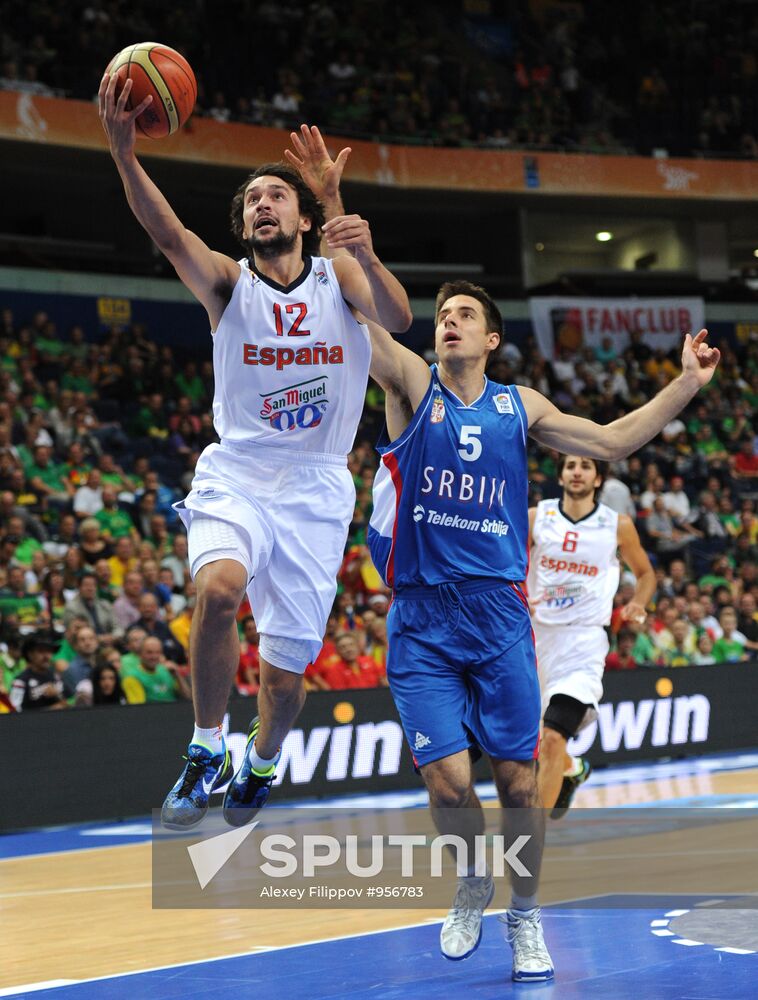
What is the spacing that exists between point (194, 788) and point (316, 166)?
2.61 m

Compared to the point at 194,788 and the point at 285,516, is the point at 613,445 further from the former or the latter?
the point at 194,788

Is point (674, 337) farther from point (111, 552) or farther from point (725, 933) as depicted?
point (725, 933)

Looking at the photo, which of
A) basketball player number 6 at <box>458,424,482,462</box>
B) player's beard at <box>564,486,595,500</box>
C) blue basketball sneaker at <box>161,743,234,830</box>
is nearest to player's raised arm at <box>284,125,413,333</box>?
basketball player number 6 at <box>458,424,482,462</box>

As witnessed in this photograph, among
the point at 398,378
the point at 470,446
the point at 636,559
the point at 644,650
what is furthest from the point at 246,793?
the point at 644,650

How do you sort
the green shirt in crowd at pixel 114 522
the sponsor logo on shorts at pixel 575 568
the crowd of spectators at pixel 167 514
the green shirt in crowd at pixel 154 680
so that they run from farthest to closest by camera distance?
the green shirt in crowd at pixel 114 522, the crowd of spectators at pixel 167 514, the green shirt in crowd at pixel 154 680, the sponsor logo on shorts at pixel 575 568

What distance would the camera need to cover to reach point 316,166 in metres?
5.69

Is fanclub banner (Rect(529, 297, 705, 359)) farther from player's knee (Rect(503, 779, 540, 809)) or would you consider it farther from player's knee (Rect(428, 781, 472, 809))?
player's knee (Rect(428, 781, 472, 809))

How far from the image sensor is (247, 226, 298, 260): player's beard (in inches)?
217

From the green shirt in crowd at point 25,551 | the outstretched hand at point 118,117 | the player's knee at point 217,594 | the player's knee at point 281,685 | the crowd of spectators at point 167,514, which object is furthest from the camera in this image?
the green shirt in crowd at point 25,551

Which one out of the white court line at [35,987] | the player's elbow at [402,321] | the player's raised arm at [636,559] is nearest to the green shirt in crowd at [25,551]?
the player's raised arm at [636,559]

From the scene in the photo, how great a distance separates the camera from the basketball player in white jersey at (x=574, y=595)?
898 centimetres

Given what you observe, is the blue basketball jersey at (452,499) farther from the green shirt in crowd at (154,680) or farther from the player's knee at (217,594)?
the green shirt in crowd at (154,680)

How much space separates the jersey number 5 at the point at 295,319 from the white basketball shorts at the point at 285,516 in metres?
0.48

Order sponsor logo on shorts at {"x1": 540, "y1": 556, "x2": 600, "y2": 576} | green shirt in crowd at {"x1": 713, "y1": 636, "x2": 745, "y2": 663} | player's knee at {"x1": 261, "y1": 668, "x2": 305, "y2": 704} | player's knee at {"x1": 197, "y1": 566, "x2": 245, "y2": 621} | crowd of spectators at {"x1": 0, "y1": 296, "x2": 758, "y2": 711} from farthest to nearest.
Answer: green shirt in crowd at {"x1": 713, "y1": 636, "x2": 745, "y2": 663} → crowd of spectators at {"x1": 0, "y1": 296, "x2": 758, "y2": 711} → sponsor logo on shorts at {"x1": 540, "y1": 556, "x2": 600, "y2": 576} → player's knee at {"x1": 261, "y1": 668, "x2": 305, "y2": 704} → player's knee at {"x1": 197, "y1": 566, "x2": 245, "y2": 621}
